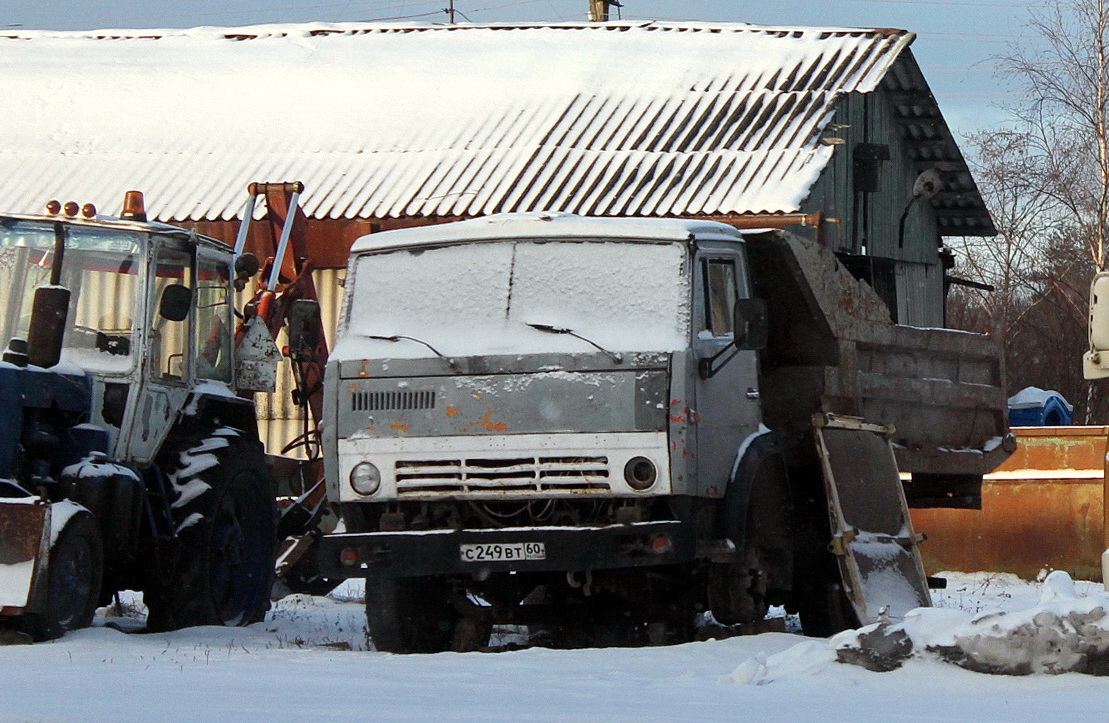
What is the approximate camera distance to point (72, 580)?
10.4m

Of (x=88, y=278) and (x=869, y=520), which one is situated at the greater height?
(x=88, y=278)

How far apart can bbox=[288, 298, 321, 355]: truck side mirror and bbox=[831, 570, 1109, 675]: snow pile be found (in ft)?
17.6

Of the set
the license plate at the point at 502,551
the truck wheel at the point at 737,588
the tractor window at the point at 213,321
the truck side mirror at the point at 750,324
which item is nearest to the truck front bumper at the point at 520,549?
the license plate at the point at 502,551

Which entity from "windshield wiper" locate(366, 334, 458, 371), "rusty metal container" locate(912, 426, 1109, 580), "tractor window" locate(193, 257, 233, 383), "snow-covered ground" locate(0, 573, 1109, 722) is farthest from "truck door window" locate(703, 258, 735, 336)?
"rusty metal container" locate(912, 426, 1109, 580)

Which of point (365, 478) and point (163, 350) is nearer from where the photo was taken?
point (365, 478)

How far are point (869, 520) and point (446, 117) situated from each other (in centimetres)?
1334

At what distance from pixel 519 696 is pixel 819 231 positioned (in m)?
12.3

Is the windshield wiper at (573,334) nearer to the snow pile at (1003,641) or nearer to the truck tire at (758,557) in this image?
the truck tire at (758,557)

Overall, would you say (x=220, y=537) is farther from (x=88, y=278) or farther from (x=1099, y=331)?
(x=1099, y=331)

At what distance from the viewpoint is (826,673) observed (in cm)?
Result: 843

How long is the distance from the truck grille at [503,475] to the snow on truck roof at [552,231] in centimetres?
130

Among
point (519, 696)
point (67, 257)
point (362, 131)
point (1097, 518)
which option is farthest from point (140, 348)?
point (362, 131)

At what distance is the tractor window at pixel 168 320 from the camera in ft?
37.9

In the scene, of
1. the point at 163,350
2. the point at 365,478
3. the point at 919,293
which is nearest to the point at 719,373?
the point at 365,478
